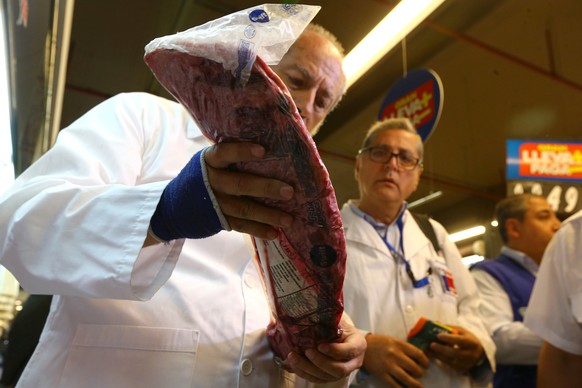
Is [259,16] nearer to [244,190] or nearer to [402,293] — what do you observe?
[244,190]

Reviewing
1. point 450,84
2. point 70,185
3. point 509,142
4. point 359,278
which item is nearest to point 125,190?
point 70,185

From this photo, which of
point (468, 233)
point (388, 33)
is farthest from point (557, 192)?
point (468, 233)

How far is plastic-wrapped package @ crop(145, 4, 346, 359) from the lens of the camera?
0.59 meters

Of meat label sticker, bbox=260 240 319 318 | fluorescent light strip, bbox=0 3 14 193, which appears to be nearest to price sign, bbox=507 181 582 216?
meat label sticker, bbox=260 240 319 318

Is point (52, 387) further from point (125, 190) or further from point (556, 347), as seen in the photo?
point (556, 347)

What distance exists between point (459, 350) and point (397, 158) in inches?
33.9

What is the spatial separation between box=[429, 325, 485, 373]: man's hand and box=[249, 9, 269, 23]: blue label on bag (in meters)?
1.38

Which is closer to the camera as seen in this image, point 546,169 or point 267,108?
point 267,108

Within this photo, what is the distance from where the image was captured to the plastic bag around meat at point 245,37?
574 millimetres

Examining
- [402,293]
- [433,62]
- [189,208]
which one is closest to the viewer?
[189,208]

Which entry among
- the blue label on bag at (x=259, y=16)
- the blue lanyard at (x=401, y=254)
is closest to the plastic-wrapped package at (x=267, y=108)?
the blue label on bag at (x=259, y=16)

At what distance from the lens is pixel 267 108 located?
0.60m

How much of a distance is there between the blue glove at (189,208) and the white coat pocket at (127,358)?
250 mm

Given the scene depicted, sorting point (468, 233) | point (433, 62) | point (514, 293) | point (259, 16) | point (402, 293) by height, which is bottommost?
point (468, 233)
